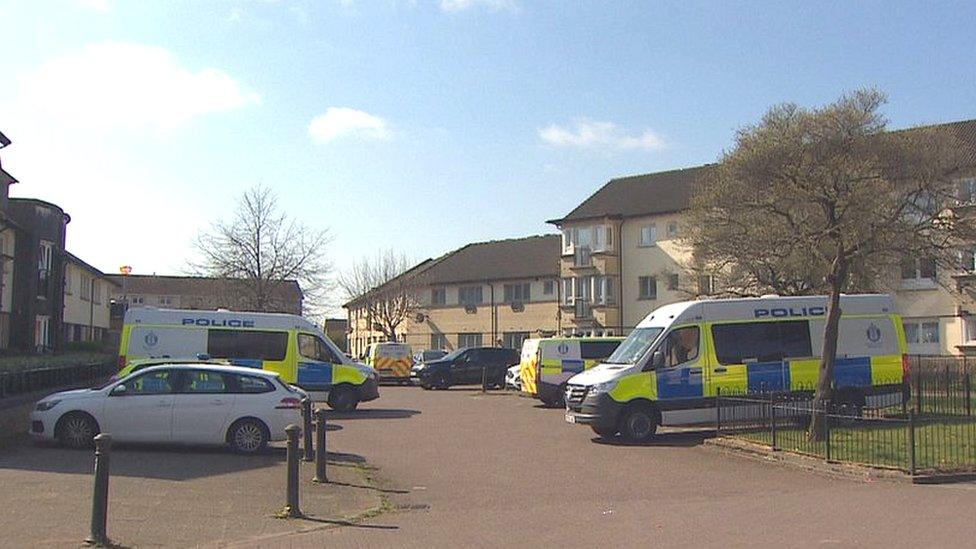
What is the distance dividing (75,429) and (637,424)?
400 inches

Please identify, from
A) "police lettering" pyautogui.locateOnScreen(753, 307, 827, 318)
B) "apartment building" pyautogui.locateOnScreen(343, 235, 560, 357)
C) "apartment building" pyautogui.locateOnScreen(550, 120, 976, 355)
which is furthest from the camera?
"apartment building" pyautogui.locateOnScreen(343, 235, 560, 357)

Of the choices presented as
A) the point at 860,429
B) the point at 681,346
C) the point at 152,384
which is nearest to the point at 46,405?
the point at 152,384

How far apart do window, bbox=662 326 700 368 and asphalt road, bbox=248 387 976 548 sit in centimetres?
160

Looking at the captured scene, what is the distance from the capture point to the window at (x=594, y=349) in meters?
30.5

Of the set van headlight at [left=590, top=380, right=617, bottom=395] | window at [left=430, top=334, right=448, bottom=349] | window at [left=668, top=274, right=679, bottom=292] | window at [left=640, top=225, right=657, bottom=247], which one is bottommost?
van headlight at [left=590, top=380, right=617, bottom=395]

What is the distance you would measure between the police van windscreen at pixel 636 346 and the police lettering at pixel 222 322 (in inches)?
409

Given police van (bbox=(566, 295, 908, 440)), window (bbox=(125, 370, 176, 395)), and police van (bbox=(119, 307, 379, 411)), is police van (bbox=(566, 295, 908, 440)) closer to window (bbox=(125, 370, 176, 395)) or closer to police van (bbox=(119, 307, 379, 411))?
window (bbox=(125, 370, 176, 395))

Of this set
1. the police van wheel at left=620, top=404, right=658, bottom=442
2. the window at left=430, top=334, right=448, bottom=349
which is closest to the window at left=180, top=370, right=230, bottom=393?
the police van wheel at left=620, top=404, right=658, bottom=442

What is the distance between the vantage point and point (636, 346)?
804 inches

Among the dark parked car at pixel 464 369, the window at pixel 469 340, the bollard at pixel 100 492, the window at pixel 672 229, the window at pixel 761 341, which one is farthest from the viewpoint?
the window at pixel 469 340

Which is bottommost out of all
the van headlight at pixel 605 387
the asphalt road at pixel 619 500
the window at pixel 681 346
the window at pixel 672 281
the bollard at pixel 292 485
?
the asphalt road at pixel 619 500

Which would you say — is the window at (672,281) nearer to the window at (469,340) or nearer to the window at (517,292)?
the window at (517,292)

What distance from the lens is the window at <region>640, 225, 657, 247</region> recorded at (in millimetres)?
55281

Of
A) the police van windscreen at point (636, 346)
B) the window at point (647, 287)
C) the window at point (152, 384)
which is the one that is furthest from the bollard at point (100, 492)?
the window at point (647, 287)
